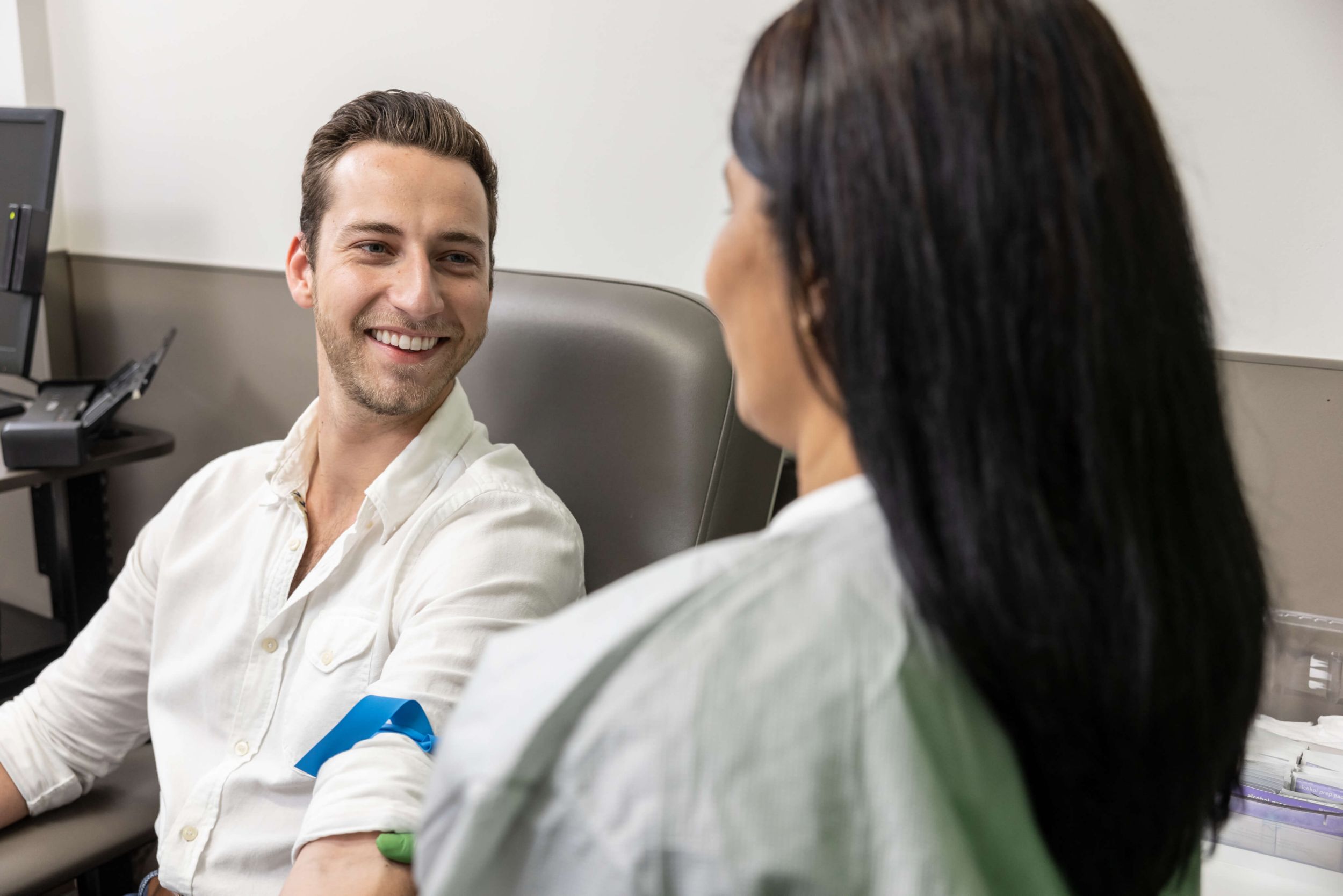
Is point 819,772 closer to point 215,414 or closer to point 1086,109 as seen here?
point 1086,109

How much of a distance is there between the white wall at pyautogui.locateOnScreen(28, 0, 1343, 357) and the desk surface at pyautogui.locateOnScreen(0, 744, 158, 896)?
2.82ft

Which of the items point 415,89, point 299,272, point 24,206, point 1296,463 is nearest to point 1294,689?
point 1296,463

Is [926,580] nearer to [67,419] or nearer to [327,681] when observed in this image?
[327,681]

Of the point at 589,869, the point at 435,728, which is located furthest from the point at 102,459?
the point at 589,869

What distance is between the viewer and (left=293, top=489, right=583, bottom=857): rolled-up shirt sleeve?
0.79 m

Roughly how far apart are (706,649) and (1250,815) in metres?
0.68

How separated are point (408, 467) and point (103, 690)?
46cm

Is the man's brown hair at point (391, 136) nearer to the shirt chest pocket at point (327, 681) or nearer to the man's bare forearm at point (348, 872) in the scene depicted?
the shirt chest pocket at point (327, 681)

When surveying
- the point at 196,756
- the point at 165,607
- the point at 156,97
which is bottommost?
the point at 196,756

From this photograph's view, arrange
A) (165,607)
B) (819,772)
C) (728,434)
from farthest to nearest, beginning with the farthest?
1. (165,607)
2. (728,434)
3. (819,772)

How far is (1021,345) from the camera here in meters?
0.39

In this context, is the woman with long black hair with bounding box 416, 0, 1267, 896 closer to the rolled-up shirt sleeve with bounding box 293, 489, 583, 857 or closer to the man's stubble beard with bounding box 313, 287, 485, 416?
the rolled-up shirt sleeve with bounding box 293, 489, 583, 857

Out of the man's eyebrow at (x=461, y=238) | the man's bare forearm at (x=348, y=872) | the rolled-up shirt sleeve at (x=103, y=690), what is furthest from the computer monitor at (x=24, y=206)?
the man's bare forearm at (x=348, y=872)

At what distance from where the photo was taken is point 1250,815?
0.84 metres
